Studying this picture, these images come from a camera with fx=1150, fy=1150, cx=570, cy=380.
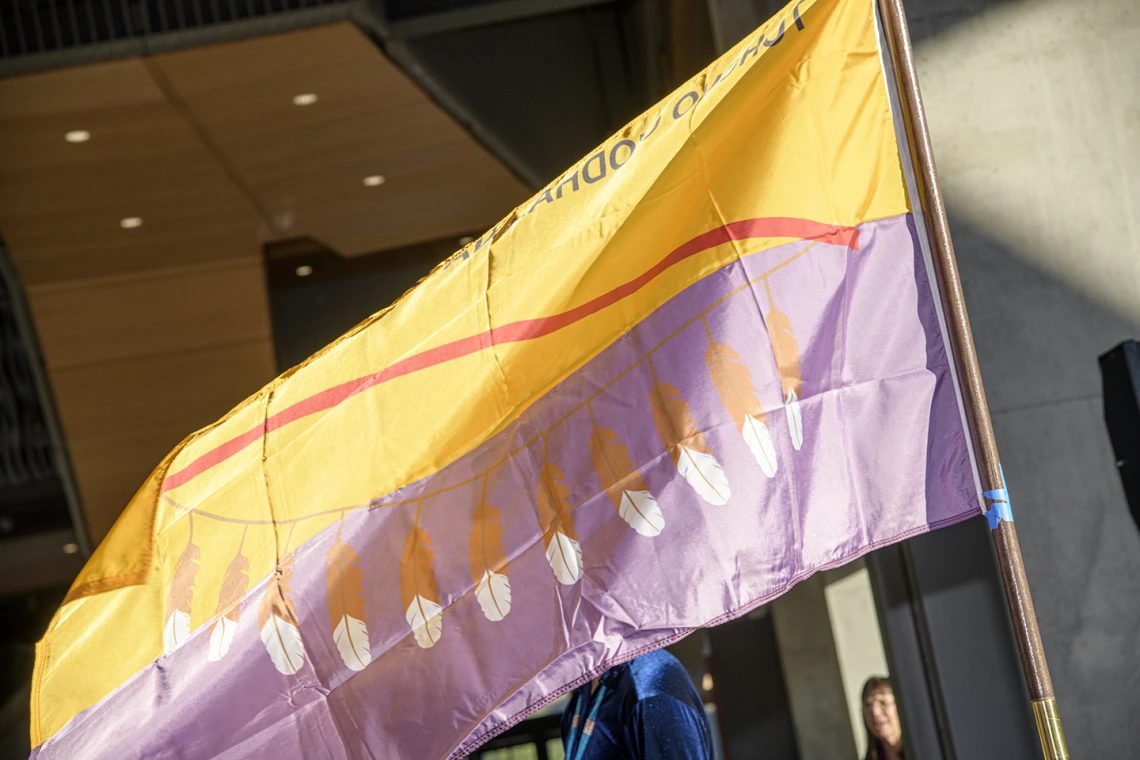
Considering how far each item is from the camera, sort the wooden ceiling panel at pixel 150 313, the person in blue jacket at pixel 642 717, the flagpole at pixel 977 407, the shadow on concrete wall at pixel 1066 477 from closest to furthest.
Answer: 1. the flagpole at pixel 977 407
2. the person in blue jacket at pixel 642 717
3. the shadow on concrete wall at pixel 1066 477
4. the wooden ceiling panel at pixel 150 313

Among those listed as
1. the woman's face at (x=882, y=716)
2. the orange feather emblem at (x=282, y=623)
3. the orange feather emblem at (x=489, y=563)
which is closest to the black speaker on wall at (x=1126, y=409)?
the orange feather emblem at (x=489, y=563)

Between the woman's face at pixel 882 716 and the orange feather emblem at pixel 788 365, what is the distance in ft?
15.5

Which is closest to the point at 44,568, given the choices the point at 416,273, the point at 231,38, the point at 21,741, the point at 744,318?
the point at 21,741

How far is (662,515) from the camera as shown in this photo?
84.1 inches

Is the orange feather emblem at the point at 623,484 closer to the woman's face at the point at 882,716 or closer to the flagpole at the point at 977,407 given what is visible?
the flagpole at the point at 977,407

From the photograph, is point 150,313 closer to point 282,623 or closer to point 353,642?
point 282,623

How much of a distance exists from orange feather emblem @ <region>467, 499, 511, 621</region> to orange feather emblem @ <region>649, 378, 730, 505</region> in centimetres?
39

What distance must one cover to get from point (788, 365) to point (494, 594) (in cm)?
72

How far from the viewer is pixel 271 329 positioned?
896 centimetres

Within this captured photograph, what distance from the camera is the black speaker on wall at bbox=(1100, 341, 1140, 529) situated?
3.11m

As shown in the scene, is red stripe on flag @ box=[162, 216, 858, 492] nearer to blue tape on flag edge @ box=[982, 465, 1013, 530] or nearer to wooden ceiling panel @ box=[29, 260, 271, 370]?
blue tape on flag edge @ box=[982, 465, 1013, 530]

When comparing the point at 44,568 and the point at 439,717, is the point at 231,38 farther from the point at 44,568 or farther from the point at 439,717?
the point at 44,568

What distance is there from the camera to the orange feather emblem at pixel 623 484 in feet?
7.04

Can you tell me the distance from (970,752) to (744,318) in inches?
81.9
